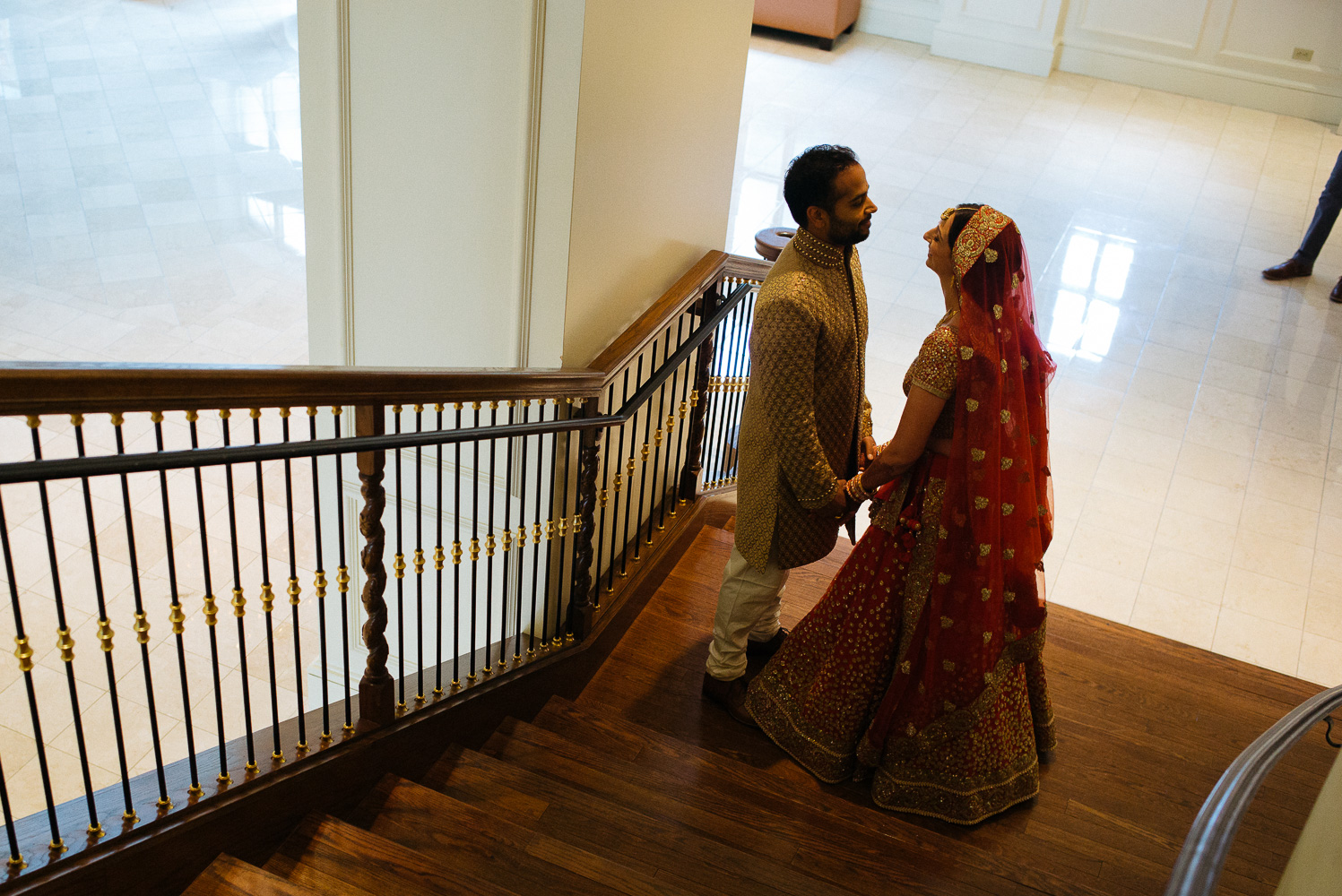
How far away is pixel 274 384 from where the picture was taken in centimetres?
203

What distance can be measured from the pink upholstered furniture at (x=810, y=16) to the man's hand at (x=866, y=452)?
869cm

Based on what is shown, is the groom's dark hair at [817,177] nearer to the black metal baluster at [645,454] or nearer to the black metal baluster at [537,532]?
the black metal baluster at [645,454]

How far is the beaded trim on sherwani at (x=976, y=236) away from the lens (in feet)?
8.18

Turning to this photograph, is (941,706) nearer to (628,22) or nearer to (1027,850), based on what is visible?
(1027,850)

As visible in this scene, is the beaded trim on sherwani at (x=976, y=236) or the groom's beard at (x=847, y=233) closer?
Result: the beaded trim on sherwani at (x=976, y=236)

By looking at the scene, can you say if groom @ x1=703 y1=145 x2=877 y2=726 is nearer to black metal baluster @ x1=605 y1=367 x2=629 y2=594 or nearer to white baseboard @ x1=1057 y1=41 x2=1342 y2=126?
black metal baluster @ x1=605 y1=367 x2=629 y2=594

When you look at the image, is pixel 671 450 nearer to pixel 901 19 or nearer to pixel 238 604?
pixel 238 604

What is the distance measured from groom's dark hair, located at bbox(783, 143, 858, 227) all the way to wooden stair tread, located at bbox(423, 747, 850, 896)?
1459 millimetres

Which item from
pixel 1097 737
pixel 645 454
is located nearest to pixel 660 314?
pixel 645 454

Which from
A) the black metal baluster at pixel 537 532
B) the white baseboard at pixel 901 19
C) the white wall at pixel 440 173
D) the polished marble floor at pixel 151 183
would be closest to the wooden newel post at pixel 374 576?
the black metal baluster at pixel 537 532

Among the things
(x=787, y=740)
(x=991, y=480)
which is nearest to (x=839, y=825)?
(x=787, y=740)

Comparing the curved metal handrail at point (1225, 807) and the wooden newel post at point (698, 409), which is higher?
the curved metal handrail at point (1225, 807)

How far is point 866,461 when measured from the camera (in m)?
3.09

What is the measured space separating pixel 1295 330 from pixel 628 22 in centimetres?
576
